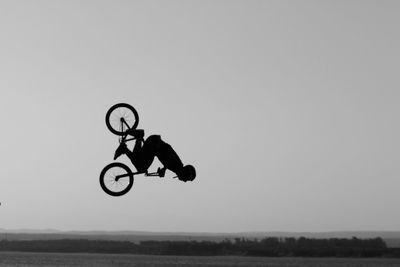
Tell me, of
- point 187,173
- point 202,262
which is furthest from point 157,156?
point 202,262

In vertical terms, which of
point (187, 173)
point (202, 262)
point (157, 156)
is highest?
point (202, 262)

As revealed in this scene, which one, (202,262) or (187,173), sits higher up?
(202,262)

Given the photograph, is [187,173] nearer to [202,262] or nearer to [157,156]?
[157,156]

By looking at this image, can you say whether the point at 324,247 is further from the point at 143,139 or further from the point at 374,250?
the point at 143,139

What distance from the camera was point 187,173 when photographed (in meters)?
18.9

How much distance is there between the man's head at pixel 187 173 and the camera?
61.4 feet

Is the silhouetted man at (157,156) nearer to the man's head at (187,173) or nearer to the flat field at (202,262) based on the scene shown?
the man's head at (187,173)

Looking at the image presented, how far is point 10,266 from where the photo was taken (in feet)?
407

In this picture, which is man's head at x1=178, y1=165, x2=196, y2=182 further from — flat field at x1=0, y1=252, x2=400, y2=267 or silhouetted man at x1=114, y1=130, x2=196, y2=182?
flat field at x1=0, y1=252, x2=400, y2=267

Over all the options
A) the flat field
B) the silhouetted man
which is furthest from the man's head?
the flat field

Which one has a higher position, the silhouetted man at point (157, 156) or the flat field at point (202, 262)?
the flat field at point (202, 262)

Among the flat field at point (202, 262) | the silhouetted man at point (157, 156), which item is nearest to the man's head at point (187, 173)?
the silhouetted man at point (157, 156)

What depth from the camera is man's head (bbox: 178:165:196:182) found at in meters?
18.7

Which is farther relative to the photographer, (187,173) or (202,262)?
(202,262)
